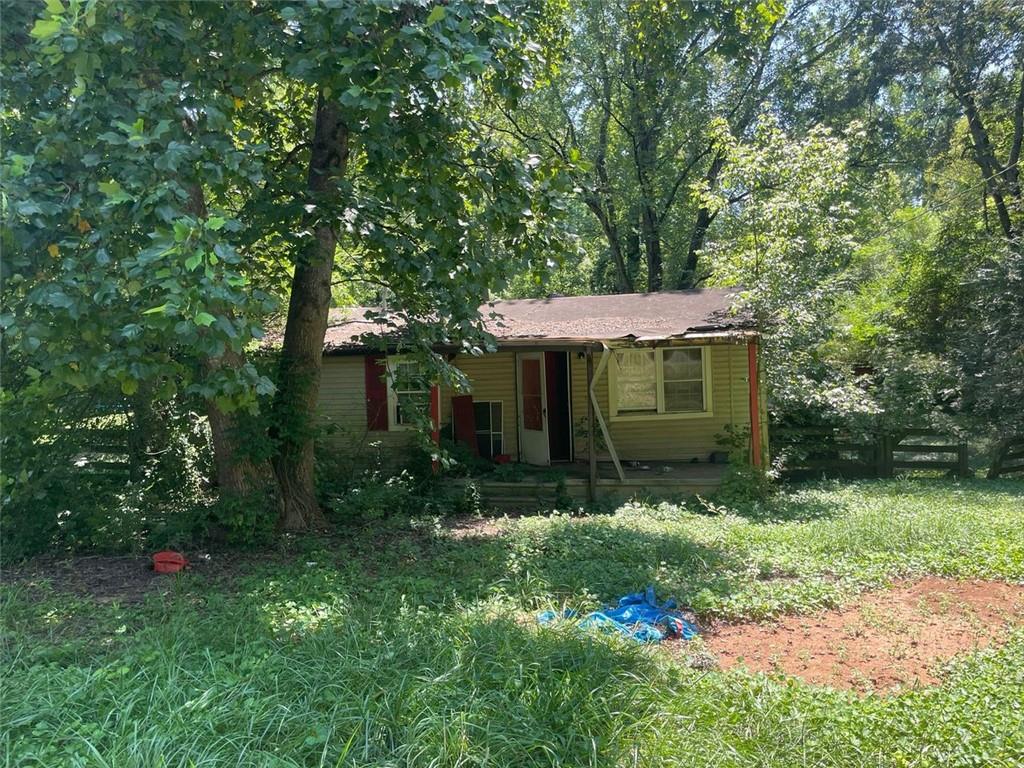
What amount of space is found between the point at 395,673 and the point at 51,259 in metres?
3.47

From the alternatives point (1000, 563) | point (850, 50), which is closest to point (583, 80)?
point (850, 50)

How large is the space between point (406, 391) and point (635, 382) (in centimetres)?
447

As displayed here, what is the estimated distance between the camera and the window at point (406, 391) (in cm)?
937

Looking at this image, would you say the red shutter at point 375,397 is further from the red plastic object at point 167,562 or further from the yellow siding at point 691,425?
the red plastic object at point 167,562

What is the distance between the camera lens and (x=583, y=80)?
21875 millimetres

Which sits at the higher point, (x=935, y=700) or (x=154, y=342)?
(x=154, y=342)

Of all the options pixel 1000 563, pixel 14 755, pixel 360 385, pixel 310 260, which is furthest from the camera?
pixel 360 385

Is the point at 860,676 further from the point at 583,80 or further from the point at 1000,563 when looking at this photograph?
the point at 583,80

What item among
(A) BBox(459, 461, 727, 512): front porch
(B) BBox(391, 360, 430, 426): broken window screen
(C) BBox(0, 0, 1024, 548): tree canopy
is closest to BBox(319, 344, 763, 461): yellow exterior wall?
(C) BBox(0, 0, 1024, 548): tree canopy

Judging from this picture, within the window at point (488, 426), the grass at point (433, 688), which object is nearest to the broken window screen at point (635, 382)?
the window at point (488, 426)

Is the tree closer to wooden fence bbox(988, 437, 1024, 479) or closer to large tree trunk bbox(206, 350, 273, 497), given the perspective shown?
large tree trunk bbox(206, 350, 273, 497)

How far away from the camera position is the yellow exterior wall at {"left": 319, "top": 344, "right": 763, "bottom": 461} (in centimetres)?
1305

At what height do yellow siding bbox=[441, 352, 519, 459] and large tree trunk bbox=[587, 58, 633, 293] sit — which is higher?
large tree trunk bbox=[587, 58, 633, 293]

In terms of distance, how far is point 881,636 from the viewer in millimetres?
5160
